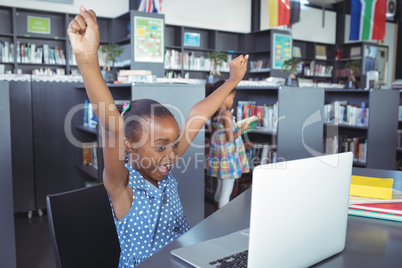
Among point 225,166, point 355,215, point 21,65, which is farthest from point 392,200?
point 21,65

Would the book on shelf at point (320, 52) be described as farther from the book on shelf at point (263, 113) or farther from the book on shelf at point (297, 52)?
the book on shelf at point (263, 113)

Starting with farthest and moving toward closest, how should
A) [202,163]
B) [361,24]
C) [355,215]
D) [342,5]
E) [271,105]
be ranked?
[342,5] < [361,24] < [271,105] < [202,163] < [355,215]

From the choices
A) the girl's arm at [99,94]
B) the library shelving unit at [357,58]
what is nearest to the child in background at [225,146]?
the girl's arm at [99,94]

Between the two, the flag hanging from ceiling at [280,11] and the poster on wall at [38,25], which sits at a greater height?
the flag hanging from ceiling at [280,11]

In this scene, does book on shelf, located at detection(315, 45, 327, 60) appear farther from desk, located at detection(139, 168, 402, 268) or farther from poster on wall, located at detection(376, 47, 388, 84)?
desk, located at detection(139, 168, 402, 268)

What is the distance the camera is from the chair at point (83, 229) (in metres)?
0.98

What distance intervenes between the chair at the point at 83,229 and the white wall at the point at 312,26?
8470mm

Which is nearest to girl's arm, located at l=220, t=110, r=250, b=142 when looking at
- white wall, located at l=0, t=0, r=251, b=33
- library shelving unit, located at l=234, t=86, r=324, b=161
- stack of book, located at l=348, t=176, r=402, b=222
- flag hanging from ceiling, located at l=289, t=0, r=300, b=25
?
library shelving unit, located at l=234, t=86, r=324, b=161

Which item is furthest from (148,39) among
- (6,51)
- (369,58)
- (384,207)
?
(369,58)

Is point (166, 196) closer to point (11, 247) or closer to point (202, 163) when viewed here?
point (11, 247)

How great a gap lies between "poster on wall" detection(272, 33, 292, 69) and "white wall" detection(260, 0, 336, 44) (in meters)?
0.75

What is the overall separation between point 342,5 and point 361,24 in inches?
88.2

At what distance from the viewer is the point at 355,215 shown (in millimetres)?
1131

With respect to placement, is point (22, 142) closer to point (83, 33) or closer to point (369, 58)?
point (83, 33)
